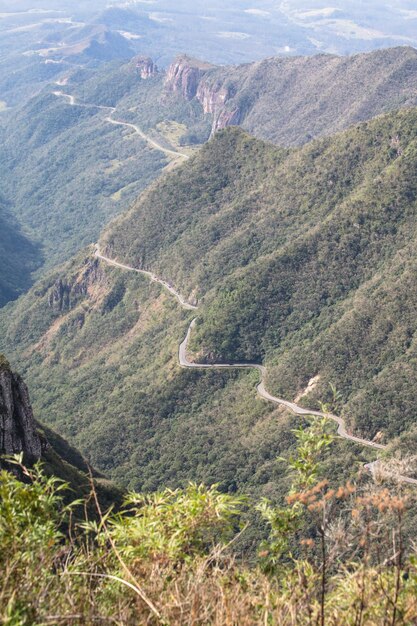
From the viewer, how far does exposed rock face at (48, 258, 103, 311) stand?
5674 inches

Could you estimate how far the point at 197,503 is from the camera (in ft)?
51.2

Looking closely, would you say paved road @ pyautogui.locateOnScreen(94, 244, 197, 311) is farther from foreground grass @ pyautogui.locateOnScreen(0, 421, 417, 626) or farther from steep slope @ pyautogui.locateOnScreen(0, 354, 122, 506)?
foreground grass @ pyautogui.locateOnScreen(0, 421, 417, 626)

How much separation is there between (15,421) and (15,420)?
0.08 meters

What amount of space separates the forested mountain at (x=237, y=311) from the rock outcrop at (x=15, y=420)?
25173mm

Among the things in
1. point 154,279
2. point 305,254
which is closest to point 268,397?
point 305,254

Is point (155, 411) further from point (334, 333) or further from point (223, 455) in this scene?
point (334, 333)

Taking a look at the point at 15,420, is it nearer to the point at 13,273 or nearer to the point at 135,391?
the point at 135,391

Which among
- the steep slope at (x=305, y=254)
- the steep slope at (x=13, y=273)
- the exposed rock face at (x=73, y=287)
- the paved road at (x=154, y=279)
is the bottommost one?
the steep slope at (x=13, y=273)

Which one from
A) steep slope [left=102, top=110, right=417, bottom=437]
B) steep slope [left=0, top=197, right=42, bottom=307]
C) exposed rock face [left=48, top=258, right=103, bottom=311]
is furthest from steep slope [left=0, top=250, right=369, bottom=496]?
steep slope [left=0, top=197, right=42, bottom=307]

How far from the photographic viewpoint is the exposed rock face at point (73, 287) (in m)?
144

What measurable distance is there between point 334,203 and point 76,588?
108 meters

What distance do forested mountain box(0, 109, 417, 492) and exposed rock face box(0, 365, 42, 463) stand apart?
82.6 ft

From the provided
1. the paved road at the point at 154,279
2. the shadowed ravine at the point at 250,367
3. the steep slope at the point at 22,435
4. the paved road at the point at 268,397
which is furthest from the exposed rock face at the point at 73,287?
the steep slope at the point at 22,435

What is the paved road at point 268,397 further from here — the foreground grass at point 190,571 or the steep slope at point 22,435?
the foreground grass at point 190,571
